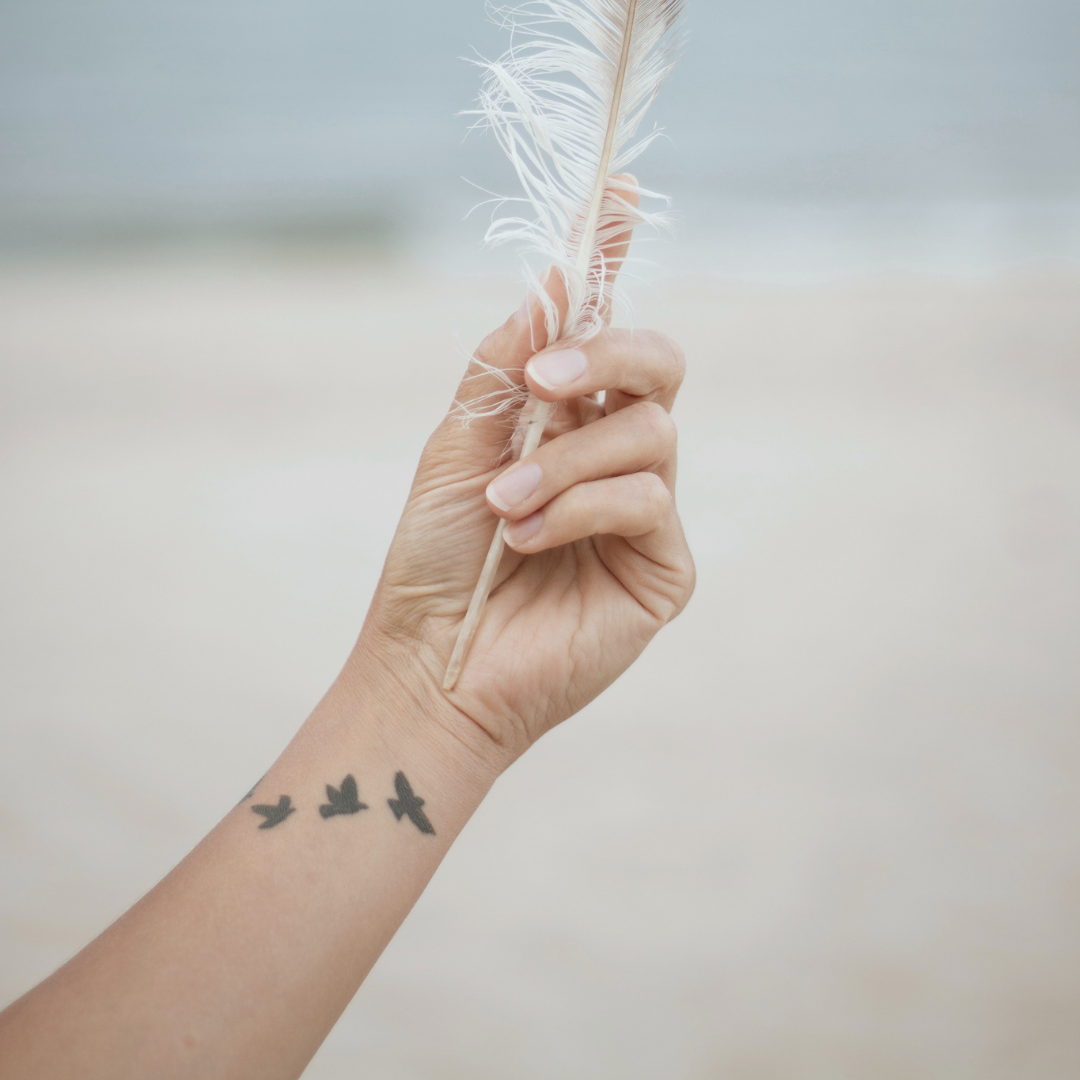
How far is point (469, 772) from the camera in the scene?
4.57 ft

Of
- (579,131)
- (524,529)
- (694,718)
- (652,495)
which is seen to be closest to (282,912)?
A: (524,529)

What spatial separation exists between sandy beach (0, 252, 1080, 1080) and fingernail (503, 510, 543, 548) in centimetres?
173

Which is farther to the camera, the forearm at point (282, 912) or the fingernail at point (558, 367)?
the fingernail at point (558, 367)

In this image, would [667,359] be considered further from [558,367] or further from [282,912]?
[282,912]

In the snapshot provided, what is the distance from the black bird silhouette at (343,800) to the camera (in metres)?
1.27

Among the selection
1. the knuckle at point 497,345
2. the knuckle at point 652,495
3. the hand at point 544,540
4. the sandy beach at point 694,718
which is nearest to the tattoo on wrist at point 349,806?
the hand at point 544,540

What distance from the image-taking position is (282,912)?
1.13 meters

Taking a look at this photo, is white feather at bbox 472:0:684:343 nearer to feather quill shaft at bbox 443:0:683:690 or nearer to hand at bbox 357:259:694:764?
feather quill shaft at bbox 443:0:683:690

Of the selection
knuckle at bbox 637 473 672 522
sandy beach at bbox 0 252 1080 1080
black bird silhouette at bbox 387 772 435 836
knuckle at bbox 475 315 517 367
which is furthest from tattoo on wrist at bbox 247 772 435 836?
sandy beach at bbox 0 252 1080 1080

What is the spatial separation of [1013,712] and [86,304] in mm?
9793

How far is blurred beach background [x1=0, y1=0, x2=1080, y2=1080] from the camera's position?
2.46 meters

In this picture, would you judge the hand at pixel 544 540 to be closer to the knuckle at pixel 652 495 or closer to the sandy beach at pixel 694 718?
the knuckle at pixel 652 495

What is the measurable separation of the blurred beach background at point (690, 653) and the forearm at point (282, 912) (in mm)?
668

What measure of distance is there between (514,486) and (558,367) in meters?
0.19
